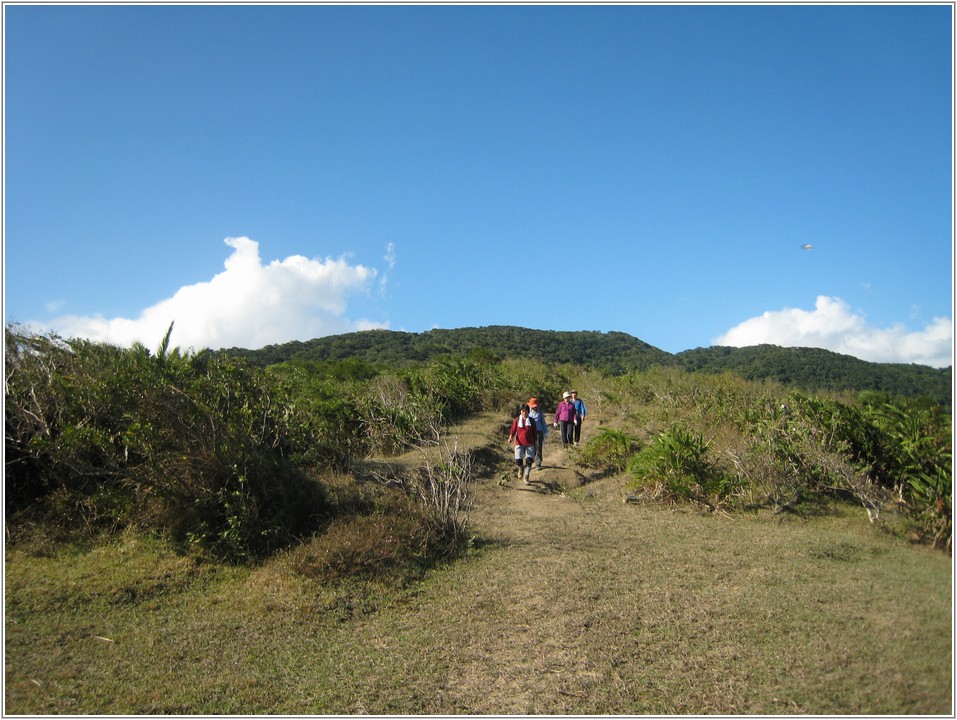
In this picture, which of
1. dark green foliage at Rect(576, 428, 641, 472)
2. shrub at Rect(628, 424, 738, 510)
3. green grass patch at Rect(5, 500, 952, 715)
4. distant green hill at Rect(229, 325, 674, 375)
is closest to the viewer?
green grass patch at Rect(5, 500, 952, 715)

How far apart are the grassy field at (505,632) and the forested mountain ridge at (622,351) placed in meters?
1.58

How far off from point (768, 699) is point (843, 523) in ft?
15.7

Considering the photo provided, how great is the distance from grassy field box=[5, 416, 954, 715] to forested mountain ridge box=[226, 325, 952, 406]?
1.58m

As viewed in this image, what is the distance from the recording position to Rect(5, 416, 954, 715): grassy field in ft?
13.4

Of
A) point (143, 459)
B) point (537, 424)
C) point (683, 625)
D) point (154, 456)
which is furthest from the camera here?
point (537, 424)

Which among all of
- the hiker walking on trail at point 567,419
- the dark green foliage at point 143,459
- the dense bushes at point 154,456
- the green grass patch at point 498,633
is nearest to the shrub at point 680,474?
the green grass patch at point 498,633

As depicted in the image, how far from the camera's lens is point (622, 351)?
57.9m

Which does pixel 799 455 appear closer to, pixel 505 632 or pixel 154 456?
pixel 505 632

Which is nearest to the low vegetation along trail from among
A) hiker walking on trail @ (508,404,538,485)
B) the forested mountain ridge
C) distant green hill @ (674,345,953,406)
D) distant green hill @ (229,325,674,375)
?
distant green hill @ (674,345,953,406)

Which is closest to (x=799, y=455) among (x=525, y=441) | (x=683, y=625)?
(x=525, y=441)

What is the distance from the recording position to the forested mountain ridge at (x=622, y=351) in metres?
5.89

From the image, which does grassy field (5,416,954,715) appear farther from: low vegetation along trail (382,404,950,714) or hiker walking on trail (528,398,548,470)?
hiker walking on trail (528,398,548,470)

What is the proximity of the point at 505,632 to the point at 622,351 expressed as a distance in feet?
178

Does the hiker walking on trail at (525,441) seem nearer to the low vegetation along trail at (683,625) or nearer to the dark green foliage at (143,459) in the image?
the low vegetation along trail at (683,625)
